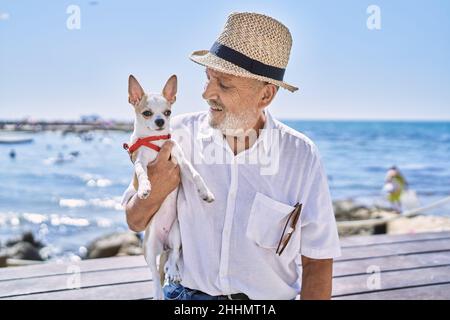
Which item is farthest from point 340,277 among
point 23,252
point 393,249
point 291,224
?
point 23,252

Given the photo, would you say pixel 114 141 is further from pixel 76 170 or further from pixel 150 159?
pixel 150 159

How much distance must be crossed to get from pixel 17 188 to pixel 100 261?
13.7 meters

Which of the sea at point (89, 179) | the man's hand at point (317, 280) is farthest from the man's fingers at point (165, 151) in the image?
the sea at point (89, 179)

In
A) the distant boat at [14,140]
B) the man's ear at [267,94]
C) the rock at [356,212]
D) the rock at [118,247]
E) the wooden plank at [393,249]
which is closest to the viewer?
the man's ear at [267,94]

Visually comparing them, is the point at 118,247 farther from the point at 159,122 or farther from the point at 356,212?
the point at 356,212

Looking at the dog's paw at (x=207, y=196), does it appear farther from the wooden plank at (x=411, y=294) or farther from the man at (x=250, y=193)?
the wooden plank at (x=411, y=294)

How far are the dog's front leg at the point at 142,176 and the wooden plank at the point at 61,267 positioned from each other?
3.70 feet

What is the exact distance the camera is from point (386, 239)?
143 inches

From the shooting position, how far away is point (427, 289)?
2.77m

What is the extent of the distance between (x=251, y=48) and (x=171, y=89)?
35cm

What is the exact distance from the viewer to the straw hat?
5.98 feet

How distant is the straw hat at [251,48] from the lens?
182cm
